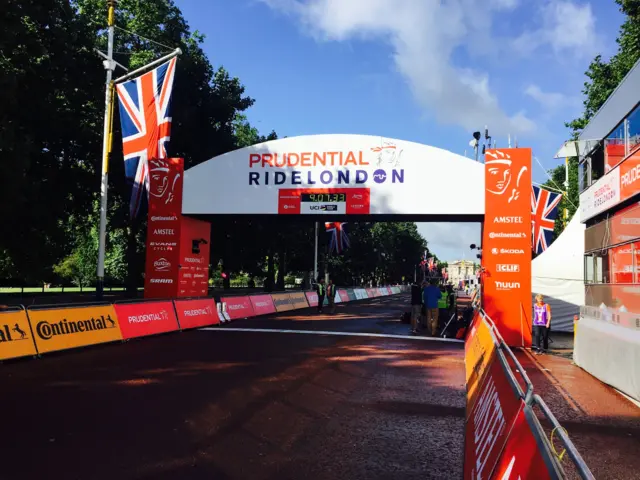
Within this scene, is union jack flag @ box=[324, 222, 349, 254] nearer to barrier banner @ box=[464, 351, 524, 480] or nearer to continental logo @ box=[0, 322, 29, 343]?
continental logo @ box=[0, 322, 29, 343]

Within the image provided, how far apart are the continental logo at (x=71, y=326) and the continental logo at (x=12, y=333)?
370 mm

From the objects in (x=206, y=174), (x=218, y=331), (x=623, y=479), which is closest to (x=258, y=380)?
(x=623, y=479)

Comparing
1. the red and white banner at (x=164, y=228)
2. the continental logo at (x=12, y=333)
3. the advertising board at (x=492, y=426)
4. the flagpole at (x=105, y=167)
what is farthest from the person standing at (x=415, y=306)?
the advertising board at (x=492, y=426)

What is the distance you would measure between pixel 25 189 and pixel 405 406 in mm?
20266

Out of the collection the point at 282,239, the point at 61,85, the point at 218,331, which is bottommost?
the point at 218,331

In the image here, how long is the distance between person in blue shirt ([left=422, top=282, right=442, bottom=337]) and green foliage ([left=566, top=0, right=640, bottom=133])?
1725 cm

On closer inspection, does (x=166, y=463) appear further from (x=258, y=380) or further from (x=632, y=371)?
(x=632, y=371)

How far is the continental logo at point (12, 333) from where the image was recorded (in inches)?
390

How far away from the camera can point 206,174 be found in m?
20.9

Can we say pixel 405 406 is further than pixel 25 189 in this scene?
No

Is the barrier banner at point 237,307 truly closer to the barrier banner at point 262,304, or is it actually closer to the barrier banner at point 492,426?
the barrier banner at point 262,304

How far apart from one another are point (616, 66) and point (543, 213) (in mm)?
11977

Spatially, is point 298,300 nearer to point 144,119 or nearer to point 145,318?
point 144,119

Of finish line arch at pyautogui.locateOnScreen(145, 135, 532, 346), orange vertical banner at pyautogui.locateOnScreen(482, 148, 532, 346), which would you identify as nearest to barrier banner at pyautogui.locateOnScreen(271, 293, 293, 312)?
finish line arch at pyautogui.locateOnScreen(145, 135, 532, 346)
